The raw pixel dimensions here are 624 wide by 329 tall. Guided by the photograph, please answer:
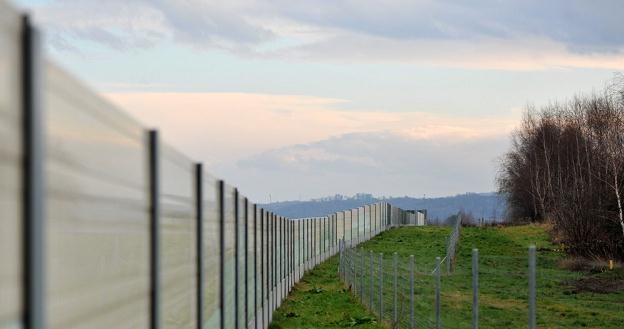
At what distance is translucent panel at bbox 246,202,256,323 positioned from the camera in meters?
14.5

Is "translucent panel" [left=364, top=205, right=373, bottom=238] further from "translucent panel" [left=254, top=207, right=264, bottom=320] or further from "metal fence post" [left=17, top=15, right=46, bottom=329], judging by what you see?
"metal fence post" [left=17, top=15, right=46, bottom=329]

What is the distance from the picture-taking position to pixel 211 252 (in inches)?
363

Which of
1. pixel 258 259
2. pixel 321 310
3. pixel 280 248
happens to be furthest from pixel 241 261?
pixel 280 248

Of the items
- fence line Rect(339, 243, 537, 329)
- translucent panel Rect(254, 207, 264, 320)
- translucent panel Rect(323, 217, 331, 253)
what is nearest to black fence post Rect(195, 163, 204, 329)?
fence line Rect(339, 243, 537, 329)

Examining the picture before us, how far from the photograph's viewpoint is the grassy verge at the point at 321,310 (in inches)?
802

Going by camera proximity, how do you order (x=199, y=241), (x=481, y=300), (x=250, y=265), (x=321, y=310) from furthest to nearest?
(x=481, y=300), (x=321, y=310), (x=250, y=265), (x=199, y=241)

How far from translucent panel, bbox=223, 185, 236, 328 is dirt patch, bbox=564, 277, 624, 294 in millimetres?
22976

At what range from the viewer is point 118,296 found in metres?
4.98

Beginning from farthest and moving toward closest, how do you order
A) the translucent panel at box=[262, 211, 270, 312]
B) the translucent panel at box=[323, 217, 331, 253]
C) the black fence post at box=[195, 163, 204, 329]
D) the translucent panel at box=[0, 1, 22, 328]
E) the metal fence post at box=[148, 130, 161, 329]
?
1. the translucent panel at box=[323, 217, 331, 253]
2. the translucent panel at box=[262, 211, 270, 312]
3. the black fence post at box=[195, 163, 204, 329]
4. the metal fence post at box=[148, 130, 161, 329]
5. the translucent panel at box=[0, 1, 22, 328]

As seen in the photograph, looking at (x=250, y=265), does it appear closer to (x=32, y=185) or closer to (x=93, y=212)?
(x=93, y=212)

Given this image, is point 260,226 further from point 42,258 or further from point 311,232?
point 311,232

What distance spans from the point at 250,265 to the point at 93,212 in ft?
35.0

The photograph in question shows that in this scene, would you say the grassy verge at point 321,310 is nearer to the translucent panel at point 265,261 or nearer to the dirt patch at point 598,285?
the translucent panel at point 265,261

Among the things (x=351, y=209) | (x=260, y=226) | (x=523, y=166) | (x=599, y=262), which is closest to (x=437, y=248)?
(x=351, y=209)
